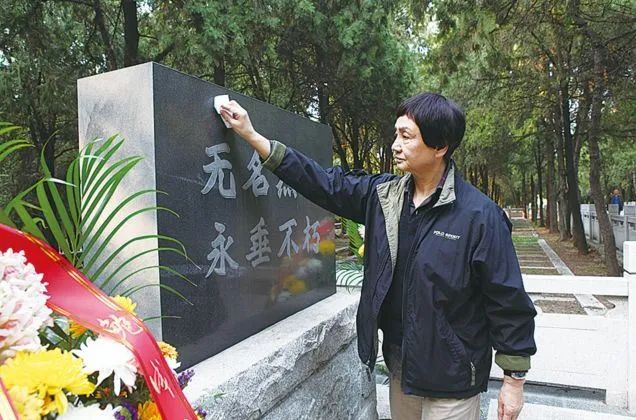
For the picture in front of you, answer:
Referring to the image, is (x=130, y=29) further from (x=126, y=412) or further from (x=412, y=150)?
(x=126, y=412)

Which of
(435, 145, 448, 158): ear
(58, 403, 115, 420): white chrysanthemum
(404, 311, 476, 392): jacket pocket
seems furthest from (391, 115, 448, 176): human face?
(58, 403, 115, 420): white chrysanthemum

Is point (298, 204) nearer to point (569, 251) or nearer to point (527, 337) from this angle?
point (527, 337)

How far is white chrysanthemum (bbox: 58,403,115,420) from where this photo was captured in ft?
2.42

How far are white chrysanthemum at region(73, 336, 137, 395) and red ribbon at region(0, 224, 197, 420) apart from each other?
0.01 m

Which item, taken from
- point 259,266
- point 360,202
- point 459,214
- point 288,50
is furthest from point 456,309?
point 288,50

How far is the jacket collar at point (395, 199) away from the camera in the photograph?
1.71 meters

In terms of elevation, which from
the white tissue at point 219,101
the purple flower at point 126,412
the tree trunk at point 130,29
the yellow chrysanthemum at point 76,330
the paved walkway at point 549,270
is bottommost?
the paved walkway at point 549,270

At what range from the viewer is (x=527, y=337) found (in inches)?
64.9

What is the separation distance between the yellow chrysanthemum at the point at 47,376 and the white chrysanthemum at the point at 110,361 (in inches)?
1.6

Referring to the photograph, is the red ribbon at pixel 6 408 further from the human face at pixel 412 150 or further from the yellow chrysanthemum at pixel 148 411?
the human face at pixel 412 150

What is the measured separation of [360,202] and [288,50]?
925 cm

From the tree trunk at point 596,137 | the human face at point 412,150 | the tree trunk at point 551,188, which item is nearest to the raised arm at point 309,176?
the human face at point 412,150

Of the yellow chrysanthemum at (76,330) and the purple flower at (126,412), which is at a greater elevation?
the yellow chrysanthemum at (76,330)

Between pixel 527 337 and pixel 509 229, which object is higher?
pixel 509 229
